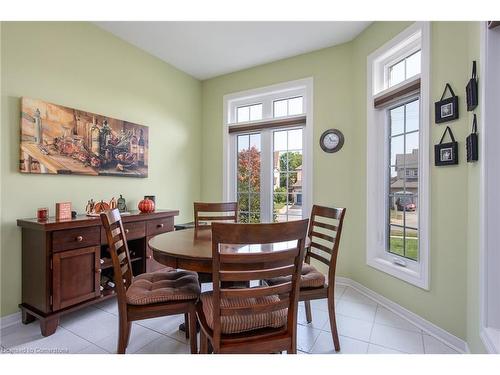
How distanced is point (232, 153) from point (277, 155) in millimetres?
719

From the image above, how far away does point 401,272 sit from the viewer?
234 cm

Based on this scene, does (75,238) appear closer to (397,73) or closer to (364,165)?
(364,165)

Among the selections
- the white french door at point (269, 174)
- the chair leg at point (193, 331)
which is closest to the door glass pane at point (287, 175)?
the white french door at point (269, 174)

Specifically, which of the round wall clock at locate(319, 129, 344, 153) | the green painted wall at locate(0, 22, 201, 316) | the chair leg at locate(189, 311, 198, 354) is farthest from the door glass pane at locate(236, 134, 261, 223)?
the chair leg at locate(189, 311, 198, 354)

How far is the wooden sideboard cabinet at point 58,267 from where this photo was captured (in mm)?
1963

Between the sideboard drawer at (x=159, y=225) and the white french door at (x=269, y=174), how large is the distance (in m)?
1.16

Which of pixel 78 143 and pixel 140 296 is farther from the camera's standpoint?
pixel 78 143

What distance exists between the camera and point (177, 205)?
12.1 feet

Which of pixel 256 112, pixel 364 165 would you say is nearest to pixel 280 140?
pixel 256 112

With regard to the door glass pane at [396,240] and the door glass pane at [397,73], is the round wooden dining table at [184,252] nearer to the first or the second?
the door glass pane at [396,240]

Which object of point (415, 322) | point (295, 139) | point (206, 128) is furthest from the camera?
point (206, 128)

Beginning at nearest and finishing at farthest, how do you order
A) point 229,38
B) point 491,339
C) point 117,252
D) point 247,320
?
point 247,320, point 491,339, point 117,252, point 229,38

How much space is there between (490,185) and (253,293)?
1.45 m
